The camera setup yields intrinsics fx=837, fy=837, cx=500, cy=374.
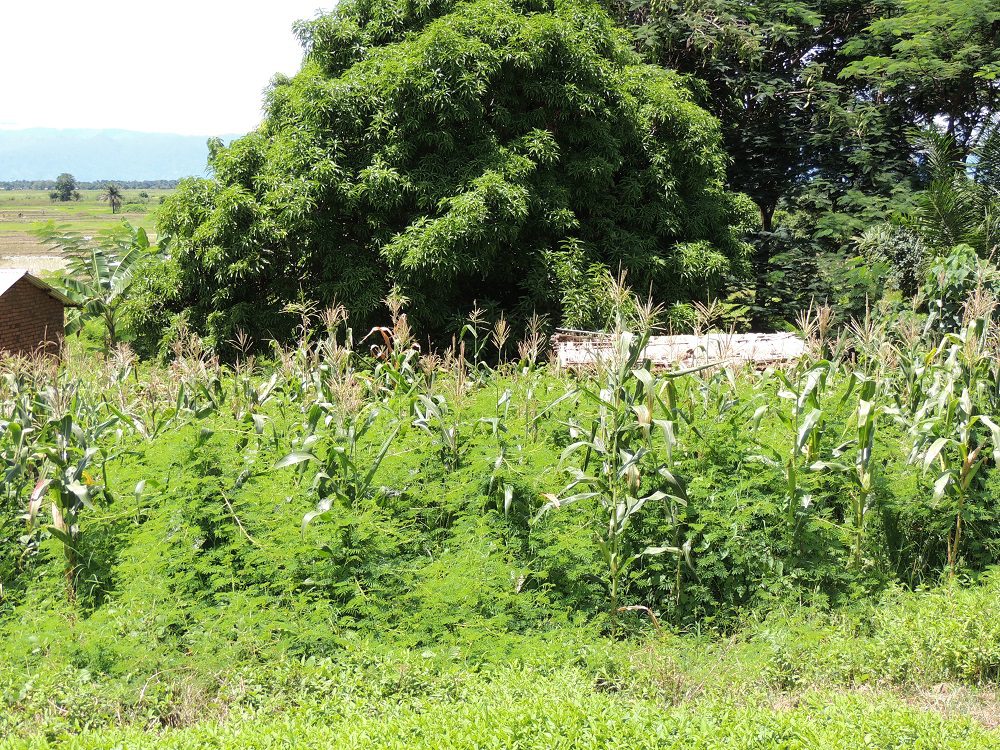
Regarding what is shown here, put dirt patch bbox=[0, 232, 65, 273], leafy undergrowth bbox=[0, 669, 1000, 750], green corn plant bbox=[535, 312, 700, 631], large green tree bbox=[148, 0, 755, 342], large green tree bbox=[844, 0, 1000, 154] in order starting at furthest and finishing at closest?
dirt patch bbox=[0, 232, 65, 273], large green tree bbox=[844, 0, 1000, 154], large green tree bbox=[148, 0, 755, 342], green corn plant bbox=[535, 312, 700, 631], leafy undergrowth bbox=[0, 669, 1000, 750]

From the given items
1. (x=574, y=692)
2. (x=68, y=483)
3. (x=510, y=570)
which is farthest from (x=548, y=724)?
(x=68, y=483)

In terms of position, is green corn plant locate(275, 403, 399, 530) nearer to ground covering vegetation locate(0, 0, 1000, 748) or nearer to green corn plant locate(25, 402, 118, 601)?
ground covering vegetation locate(0, 0, 1000, 748)

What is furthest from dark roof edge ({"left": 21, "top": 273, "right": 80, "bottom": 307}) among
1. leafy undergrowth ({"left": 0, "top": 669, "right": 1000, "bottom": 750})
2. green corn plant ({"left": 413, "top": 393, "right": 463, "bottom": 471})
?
leafy undergrowth ({"left": 0, "top": 669, "right": 1000, "bottom": 750})

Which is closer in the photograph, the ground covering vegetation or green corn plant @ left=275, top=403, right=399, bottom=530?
the ground covering vegetation

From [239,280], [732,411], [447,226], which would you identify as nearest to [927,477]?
[732,411]

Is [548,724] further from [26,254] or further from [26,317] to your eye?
[26,254]

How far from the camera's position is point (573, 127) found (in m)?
11.9

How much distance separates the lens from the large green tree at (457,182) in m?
10.9

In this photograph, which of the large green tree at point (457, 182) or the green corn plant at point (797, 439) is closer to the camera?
the green corn plant at point (797, 439)

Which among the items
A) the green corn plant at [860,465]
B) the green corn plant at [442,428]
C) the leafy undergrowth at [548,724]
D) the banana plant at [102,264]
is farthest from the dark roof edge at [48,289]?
the green corn plant at [860,465]

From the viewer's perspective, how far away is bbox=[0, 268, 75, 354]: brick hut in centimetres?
2167

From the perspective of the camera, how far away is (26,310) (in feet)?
75.1

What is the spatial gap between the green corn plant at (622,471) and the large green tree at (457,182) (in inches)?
231

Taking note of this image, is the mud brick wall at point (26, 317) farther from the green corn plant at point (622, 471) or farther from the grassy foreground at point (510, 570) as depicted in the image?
the green corn plant at point (622, 471)
